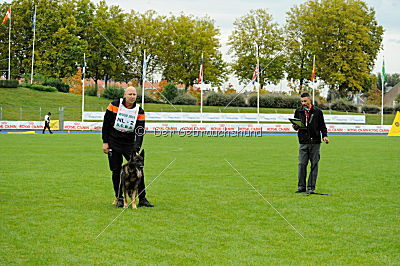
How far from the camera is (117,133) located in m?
9.99

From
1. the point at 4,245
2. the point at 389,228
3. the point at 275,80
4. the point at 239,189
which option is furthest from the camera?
the point at 275,80

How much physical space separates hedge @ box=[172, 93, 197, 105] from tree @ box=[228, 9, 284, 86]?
28.6 feet

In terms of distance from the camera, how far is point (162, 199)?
11.1m

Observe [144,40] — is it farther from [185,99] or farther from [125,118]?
[125,118]

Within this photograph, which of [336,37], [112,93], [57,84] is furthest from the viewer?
[336,37]

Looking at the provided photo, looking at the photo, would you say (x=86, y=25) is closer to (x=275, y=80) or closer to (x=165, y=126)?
(x=275, y=80)

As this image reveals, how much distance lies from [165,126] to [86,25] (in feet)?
132

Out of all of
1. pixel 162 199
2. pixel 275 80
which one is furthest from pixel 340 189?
pixel 275 80

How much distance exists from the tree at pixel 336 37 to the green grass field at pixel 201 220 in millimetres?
69406

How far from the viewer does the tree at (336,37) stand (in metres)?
82.9

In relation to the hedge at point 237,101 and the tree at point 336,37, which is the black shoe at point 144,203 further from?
the tree at point 336,37

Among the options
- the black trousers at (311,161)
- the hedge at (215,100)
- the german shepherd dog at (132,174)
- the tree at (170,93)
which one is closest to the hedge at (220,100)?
the hedge at (215,100)

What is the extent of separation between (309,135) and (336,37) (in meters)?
75.6

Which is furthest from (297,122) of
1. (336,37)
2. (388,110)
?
(336,37)
